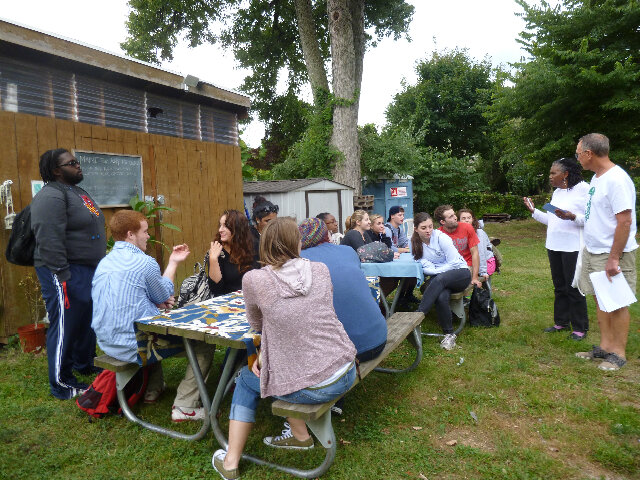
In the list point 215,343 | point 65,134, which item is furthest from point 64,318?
point 65,134

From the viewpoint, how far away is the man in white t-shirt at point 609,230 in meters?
3.67

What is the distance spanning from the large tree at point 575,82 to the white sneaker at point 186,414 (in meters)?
12.0

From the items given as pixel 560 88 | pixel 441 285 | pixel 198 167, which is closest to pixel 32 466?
pixel 441 285

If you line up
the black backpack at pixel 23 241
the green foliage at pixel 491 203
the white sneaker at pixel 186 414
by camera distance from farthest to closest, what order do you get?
1. the green foliage at pixel 491 203
2. the black backpack at pixel 23 241
3. the white sneaker at pixel 186 414

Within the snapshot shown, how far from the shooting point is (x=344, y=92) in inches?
505

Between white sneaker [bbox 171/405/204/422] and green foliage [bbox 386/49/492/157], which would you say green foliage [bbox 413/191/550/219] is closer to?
green foliage [bbox 386/49/492/157]

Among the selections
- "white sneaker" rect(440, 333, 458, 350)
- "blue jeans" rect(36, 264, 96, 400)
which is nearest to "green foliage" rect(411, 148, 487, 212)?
"white sneaker" rect(440, 333, 458, 350)

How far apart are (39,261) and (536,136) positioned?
13.4 meters

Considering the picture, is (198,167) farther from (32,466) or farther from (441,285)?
(32,466)

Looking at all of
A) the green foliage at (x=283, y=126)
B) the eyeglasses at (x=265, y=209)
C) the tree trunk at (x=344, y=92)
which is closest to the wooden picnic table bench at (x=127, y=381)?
the eyeglasses at (x=265, y=209)

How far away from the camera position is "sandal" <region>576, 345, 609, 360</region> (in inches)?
160

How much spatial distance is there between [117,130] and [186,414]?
13.9ft

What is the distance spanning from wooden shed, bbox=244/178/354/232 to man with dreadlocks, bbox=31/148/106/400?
6694 mm

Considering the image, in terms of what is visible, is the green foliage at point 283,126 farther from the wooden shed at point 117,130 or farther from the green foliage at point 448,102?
the wooden shed at point 117,130
